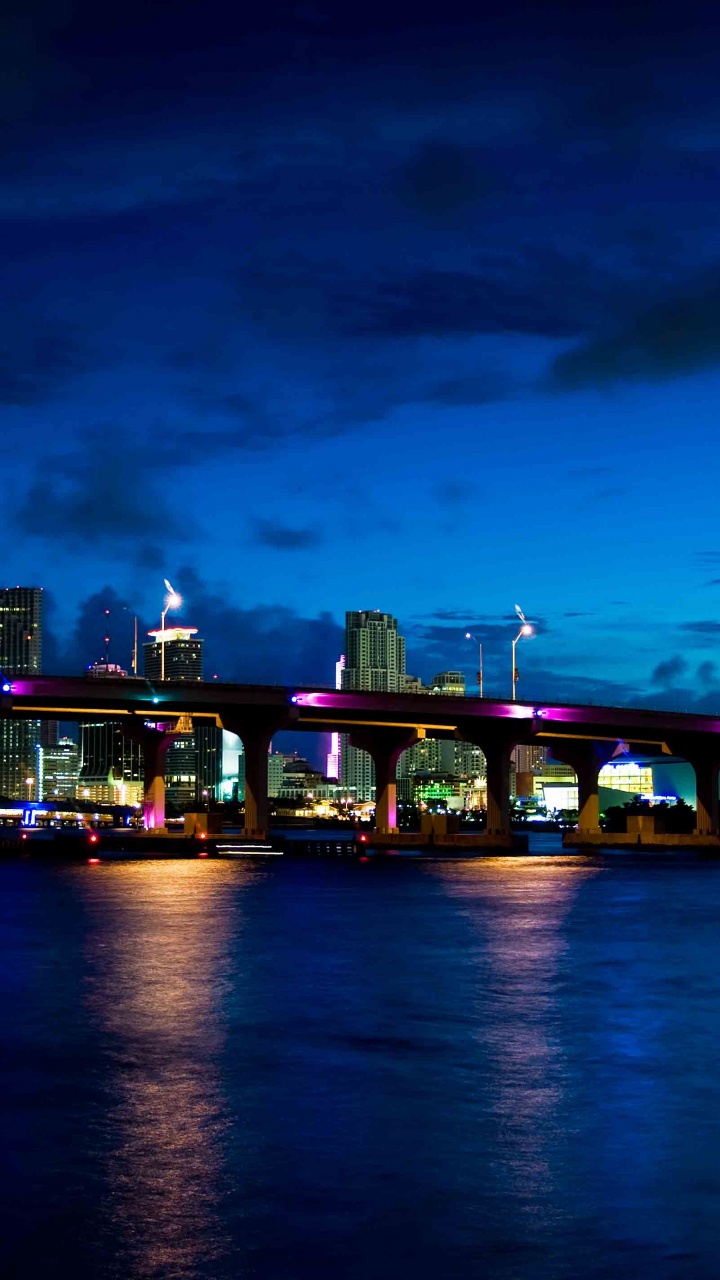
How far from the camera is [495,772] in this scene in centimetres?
16962

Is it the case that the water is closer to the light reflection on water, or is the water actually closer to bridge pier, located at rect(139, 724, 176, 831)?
the light reflection on water

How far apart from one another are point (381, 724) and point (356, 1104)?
13952cm

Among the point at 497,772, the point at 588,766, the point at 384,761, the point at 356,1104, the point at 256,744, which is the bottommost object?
the point at 356,1104

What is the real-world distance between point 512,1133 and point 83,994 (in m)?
19.3

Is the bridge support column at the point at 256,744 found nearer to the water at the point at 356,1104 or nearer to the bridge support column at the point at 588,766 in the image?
the bridge support column at the point at 588,766

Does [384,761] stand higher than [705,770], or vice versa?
[384,761]

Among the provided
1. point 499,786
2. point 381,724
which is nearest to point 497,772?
point 499,786

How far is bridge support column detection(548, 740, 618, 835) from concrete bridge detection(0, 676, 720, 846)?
0.12 m

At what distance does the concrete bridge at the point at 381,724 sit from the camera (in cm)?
14388

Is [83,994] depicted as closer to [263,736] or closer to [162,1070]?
[162,1070]

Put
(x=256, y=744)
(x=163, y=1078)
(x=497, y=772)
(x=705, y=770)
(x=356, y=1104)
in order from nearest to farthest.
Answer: (x=356, y=1104) < (x=163, y=1078) < (x=256, y=744) < (x=497, y=772) < (x=705, y=770)

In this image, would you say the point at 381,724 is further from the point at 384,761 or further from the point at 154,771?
the point at 154,771

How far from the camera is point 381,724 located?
545 feet

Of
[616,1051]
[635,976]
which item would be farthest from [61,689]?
[616,1051]
